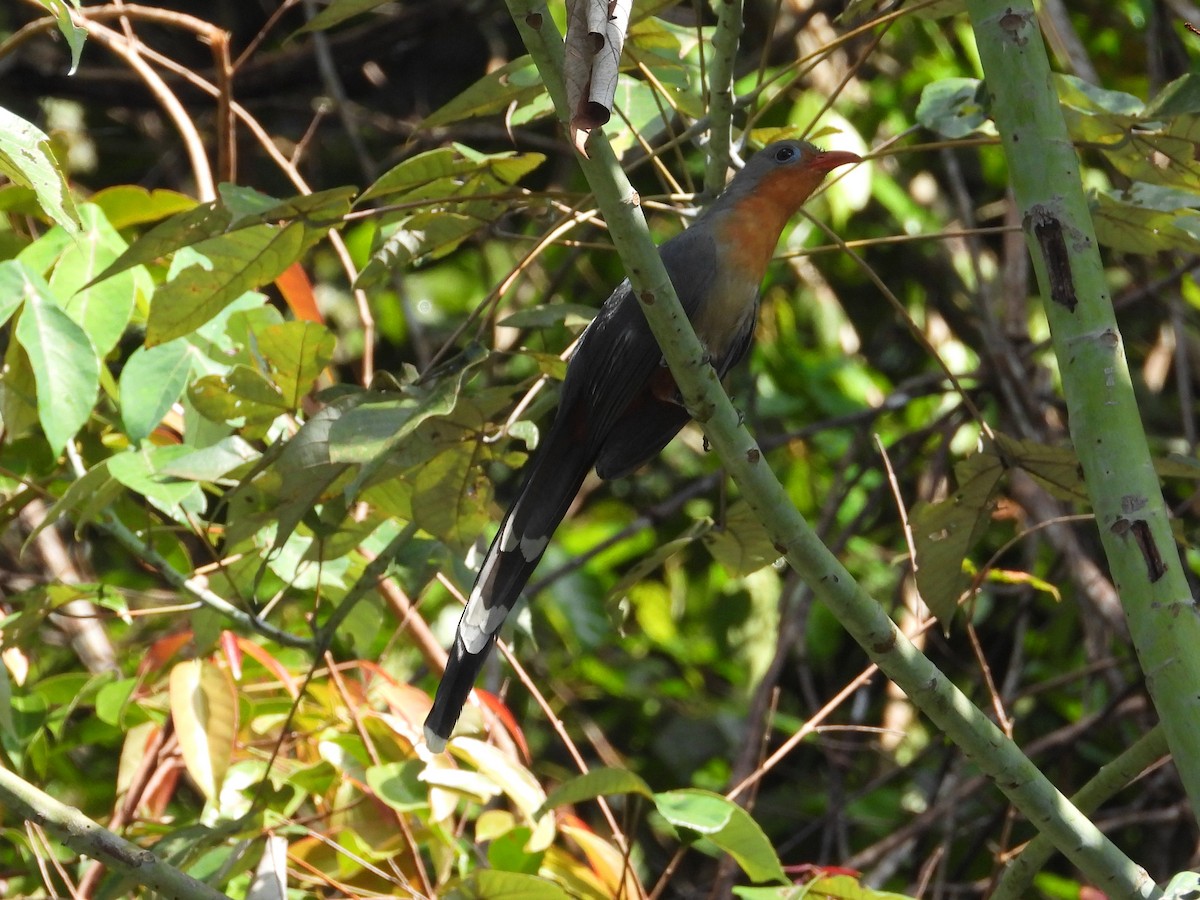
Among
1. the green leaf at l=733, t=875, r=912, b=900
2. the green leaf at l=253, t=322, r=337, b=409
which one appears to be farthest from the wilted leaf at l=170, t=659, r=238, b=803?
the green leaf at l=733, t=875, r=912, b=900

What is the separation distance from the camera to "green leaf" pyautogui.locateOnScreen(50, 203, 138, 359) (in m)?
2.92

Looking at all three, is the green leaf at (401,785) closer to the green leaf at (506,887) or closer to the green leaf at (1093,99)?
the green leaf at (506,887)

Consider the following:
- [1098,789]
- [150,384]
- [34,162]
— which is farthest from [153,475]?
[1098,789]

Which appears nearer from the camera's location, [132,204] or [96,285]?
[96,285]

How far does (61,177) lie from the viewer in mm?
1874

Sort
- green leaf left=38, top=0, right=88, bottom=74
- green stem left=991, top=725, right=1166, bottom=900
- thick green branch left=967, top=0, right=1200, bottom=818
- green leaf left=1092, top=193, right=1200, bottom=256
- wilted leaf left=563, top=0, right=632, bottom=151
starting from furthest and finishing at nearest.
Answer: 1. green leaf left=1092, top=193, right=1200, bottom=256
2. green stem left=991, top=725, right=1166, bottom=900
3. thick green branch left=967, top=0, right=1200, bottom=818
4. green leaf left=38, top=0, right=88, bottom=74
5. wilted leaf left=563, top=0, right=632, bottom=151

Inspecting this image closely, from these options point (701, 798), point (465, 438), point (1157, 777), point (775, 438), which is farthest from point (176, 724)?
point (1157, 777)

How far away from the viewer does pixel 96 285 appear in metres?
2.91

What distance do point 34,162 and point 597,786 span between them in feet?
4.65

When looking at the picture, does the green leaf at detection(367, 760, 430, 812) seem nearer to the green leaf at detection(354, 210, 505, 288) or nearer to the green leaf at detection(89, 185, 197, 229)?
the green leaf at detection(354, 210, 505, 288)

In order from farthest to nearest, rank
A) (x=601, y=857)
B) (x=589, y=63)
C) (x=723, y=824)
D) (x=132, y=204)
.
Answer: (x=132, y=204) < (x=601, y=857) < (x=723, y=824) < (x=589, y=63)

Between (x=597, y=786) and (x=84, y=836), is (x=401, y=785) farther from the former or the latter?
(x=84, y=836)

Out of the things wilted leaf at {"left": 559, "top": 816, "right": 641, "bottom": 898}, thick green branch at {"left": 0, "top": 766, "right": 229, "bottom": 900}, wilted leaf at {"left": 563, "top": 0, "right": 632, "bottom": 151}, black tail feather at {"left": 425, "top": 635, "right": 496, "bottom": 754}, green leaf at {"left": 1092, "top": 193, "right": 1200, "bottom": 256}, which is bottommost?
wilted leaf at {"left": 559, "top": 816, "right": 641, "bottom": 898}

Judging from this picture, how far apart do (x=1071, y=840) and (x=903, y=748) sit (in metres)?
3.42
